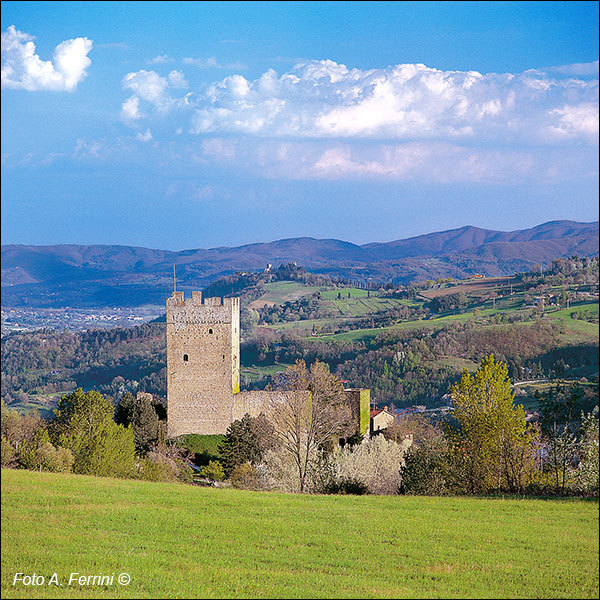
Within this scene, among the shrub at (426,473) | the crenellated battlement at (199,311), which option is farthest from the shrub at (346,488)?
the crenellated battlement at (199,311)

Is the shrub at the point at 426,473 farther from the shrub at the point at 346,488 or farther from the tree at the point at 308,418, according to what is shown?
the tree at the point at 308,418

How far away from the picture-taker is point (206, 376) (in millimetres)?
30969

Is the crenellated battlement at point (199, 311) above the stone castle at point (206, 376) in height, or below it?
above

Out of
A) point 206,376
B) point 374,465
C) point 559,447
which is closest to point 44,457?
point 374,465

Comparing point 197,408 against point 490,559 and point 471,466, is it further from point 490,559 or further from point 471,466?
point 490,559

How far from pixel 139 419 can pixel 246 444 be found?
5296 mm

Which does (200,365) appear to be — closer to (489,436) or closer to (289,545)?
(489,436)

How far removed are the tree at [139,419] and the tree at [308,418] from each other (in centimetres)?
538

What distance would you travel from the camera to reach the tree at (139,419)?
28.9 m

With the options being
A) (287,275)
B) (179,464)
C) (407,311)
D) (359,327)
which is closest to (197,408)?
(179,464)

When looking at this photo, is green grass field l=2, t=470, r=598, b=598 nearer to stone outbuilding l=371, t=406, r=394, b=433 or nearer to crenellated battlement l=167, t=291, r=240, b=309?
crenellated battlement l=167, t=291, r=240, b=309

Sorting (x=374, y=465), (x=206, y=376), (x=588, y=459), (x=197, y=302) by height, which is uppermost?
(x=197, y=302)

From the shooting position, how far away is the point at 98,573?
27.7ft

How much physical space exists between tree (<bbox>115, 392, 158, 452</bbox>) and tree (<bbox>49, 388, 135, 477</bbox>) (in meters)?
5.11
